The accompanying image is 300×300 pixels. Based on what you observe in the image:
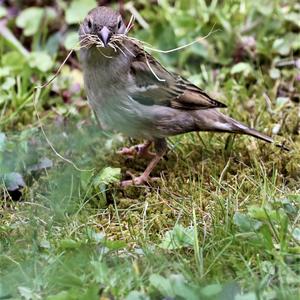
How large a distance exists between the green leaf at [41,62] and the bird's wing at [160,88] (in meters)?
1.32

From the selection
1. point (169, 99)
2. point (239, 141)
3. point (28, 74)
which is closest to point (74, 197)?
point (169, 99)

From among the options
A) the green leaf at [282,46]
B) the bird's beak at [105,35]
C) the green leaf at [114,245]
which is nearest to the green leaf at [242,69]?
the green leaf at [282,46]

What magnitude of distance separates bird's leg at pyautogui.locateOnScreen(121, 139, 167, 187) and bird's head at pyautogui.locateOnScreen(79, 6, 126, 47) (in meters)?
0.70

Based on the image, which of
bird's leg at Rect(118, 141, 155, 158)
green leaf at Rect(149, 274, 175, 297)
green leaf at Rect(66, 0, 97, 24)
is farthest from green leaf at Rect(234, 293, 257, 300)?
green leaf at Rect(66, 0, 97, 24)

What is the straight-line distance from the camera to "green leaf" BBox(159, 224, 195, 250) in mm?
3682

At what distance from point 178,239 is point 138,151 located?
1.36m

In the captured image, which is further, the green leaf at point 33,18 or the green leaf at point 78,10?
the green leaf at point 33,18

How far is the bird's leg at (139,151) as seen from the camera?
4.96 metres

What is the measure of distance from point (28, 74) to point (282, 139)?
192 centimetres

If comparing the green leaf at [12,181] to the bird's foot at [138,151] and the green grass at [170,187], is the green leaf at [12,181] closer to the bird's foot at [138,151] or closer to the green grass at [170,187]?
the green grass at [170,187]

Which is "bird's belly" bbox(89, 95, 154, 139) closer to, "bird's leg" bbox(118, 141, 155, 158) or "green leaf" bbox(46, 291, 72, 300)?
"bird's leg" bbox(118, 141, 155, 158)

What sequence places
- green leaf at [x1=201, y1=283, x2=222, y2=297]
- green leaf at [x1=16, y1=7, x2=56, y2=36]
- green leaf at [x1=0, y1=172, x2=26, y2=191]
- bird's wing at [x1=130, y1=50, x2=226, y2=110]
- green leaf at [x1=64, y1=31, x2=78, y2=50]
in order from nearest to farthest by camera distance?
green leaf at [x1=201, y1=283, x2=222, y2=297]
green leaf at [x1=0, y1=172, x2=26, y2=191]
bird's wing at [x1=130, y1=50, x2=226, y2=110]
green leaf at [x1=64, y1=31, x2=78, y2=50]
green leaf at [x1=16, y1=7, x2=56, y2=36]

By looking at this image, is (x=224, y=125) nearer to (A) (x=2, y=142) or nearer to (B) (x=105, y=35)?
(B) (x=105, y=35)

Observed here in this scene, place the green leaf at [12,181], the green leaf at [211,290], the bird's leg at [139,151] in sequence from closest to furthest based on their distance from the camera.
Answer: the green leaf at [211,290] < the green leaf at [12,181] < the bird's leg at [139,151]
